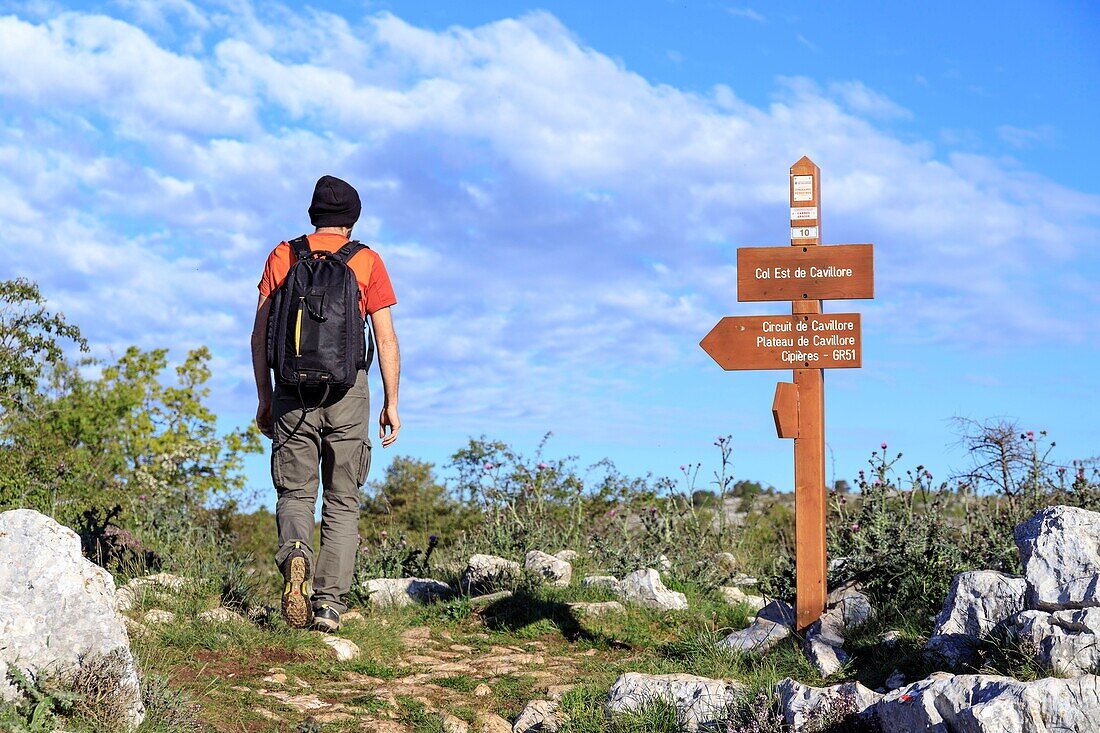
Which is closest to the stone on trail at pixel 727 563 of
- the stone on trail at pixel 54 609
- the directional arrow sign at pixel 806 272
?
the directional arrow sign at pixel 806 272

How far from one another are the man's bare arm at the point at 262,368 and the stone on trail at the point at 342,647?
1.43 m

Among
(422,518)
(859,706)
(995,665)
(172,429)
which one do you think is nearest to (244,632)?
(859,706)

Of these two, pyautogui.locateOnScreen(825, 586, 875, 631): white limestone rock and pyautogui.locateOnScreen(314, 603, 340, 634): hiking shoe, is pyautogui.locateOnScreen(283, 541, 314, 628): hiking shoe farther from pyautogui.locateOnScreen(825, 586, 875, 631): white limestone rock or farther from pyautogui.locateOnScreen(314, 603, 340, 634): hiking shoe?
pyautogui.locateOnScreen(825, 586, 875, 631): white limestone rock

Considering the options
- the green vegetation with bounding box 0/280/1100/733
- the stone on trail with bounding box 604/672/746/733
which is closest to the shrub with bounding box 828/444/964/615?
the green vegetation with bounding box 0/280/1100/733

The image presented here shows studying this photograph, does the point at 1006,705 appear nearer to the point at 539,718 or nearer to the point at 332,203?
the point at 539,718

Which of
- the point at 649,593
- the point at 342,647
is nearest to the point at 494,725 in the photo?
the point at 342,647

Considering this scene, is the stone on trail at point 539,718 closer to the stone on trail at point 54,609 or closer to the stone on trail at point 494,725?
the stone on trail at point 494,725

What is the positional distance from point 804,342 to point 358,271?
3.07m

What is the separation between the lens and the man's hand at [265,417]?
7324 millimetres

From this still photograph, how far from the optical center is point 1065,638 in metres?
4.54

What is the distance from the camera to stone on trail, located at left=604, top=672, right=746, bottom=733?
4.79 metres

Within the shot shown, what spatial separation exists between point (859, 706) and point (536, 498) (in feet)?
20.9

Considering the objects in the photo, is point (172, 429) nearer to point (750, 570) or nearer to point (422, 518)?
point (422, 518)

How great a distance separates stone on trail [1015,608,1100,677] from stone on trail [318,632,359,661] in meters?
4.00
